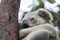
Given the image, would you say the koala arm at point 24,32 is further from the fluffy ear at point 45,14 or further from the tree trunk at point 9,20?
the fluffy ear at point 45,14

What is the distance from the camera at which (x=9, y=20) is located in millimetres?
2146

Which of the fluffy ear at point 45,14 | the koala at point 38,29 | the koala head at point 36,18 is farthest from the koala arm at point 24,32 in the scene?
the fluffy ear at point 45,14

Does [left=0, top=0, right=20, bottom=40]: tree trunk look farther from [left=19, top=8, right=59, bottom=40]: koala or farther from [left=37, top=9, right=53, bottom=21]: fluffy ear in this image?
[left=37, top=9, right=53, bottom=21]: fluffy ear

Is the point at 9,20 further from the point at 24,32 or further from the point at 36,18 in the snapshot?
the point at 36,18

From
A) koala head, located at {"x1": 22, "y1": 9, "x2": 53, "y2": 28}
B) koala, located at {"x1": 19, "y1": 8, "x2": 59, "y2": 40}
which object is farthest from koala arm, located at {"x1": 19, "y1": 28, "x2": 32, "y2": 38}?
koala head, located at {"x1": 22, "y1": 9, "x2": 53, "y2": 28}

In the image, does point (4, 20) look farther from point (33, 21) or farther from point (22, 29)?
point (33, 21)

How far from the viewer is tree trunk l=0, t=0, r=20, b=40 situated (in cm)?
208

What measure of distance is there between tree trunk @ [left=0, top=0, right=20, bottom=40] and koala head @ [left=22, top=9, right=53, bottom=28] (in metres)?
0.35

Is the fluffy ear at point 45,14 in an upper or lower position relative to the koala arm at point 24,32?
upper

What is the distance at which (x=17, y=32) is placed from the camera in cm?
219

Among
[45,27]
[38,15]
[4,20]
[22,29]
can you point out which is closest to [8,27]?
[4,20]

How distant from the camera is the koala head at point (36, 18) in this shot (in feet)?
8.55

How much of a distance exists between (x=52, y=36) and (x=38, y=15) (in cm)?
53

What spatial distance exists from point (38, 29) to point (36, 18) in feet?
1.49
